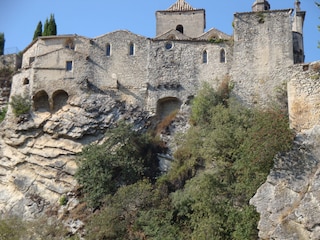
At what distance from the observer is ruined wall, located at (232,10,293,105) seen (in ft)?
108

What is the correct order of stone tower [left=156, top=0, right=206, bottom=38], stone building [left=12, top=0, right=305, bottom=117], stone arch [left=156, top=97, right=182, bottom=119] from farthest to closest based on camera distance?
1. stone tower [left=156, top=0, right=206, bottom=38]
2. stone arch [left=156, top=97, right=182, bottom=119]
3. stone building [left=12, top=0, right=305, bottom=117]

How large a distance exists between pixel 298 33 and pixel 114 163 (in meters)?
14.7

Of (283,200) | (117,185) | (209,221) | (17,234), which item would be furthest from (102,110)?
(283,200)

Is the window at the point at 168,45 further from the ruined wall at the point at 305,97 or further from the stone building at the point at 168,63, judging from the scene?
the ruined wall at the point at 305,97

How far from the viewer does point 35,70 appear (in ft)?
115

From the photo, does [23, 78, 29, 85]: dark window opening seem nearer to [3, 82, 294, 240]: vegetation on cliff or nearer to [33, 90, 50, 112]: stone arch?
[33, 90, 50, 112]: stone arch

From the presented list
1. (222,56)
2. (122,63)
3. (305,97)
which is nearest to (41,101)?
(122,63)

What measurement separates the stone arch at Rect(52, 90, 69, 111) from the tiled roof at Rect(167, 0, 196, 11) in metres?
10.8

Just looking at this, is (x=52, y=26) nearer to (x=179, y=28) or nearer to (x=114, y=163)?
(x=179, y=28)

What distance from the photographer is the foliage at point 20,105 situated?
34.5 meters

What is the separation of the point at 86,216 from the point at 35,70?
426 inches

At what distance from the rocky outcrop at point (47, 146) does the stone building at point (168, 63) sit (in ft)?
3.57

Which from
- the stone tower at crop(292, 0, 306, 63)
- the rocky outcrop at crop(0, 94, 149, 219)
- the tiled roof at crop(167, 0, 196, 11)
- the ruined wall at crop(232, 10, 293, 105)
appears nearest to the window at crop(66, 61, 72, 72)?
the rocky outcrop at crop(0, 94, 149, 219)

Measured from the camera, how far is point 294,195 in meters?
23.0
